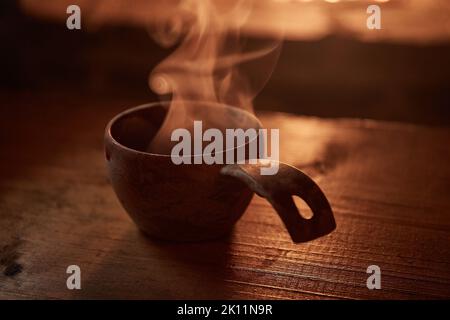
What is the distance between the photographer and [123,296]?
0.72 meters

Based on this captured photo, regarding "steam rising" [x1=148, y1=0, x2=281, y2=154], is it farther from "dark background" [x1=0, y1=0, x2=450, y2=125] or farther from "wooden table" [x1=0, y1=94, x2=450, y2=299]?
"dark background" [x1=0, y1=0, x2=450, y2=125]

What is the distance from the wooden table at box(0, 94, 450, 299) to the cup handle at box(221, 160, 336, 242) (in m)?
0.10

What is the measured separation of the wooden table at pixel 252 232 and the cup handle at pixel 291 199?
4.0 inches

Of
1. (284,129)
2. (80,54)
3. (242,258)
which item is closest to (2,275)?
(242,258)

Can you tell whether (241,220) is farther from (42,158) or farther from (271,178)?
(42,158)

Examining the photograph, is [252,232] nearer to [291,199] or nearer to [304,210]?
[304,210]

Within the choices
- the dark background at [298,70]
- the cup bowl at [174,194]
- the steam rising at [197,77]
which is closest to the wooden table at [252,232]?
the cup bowl at [174,194]

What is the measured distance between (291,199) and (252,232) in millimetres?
217

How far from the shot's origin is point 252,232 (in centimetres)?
89

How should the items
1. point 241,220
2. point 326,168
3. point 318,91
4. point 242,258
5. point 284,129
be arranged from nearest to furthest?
point 242,258
point 241,220
point 326,168
point 284,129
point 318,91
